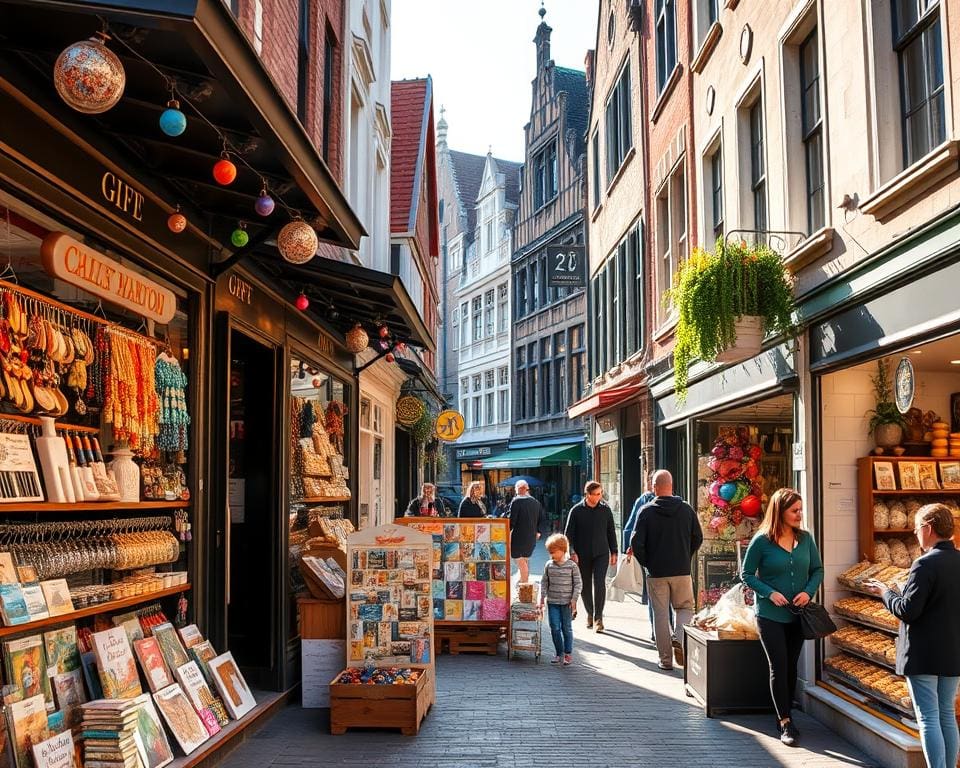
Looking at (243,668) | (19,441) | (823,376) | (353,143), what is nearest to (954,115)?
(823,376)

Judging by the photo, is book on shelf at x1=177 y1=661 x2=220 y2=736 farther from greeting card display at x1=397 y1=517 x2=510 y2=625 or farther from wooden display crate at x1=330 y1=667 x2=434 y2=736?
greeting card display at x1=397 y1=517 x2=510 y2=625

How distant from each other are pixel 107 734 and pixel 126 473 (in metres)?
1.44

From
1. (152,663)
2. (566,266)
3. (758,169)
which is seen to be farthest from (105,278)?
(566,266)

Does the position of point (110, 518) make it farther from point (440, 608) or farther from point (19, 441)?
point (440, 608)

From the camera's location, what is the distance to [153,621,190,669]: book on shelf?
236 inches

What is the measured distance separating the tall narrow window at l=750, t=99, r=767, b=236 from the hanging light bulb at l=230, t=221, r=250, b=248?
530 cm

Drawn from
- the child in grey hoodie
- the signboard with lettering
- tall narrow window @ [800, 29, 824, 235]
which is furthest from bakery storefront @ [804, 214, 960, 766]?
the signboard with lettering

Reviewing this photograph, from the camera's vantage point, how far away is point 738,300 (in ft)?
28.0

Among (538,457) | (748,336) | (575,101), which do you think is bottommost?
(538,457)

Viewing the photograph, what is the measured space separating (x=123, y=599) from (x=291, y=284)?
3.85m

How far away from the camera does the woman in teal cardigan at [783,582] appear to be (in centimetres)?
714

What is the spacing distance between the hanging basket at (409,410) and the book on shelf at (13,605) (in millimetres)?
14575

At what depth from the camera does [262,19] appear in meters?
8.52

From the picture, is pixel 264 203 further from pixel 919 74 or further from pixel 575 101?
pixel 575 101
